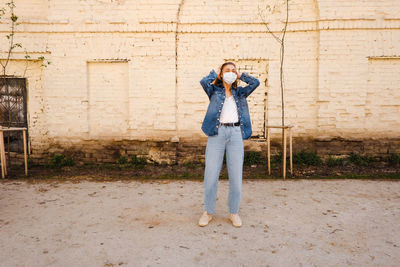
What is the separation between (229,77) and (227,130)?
658 millimetres

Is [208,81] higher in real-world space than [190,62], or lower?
lower

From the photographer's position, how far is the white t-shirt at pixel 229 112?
354cm

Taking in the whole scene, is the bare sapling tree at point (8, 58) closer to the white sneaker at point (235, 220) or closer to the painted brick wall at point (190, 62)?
the painted brick wall at point (190, 62)

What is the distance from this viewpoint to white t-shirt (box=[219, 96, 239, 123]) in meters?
3.54

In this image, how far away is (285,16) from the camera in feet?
23.0

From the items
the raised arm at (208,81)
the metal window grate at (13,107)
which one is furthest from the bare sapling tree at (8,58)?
the raised arm at (208,81)

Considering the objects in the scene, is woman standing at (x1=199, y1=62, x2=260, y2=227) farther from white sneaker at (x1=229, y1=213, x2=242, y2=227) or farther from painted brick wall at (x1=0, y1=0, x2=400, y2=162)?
painted brick wall at (x1=0, y1=0, x2=400, y2=162)

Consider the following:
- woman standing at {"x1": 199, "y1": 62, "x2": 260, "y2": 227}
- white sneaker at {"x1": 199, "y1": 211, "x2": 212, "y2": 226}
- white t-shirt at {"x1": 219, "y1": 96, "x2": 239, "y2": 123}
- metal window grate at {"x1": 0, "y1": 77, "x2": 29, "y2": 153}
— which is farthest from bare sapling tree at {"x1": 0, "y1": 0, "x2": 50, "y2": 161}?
white sneaker at {"x1": 199, "y1": 211, "x2": 212, "y2": 226}

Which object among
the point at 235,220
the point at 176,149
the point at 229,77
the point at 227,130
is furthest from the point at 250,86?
the point at 176,149

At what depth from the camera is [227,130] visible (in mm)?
3531

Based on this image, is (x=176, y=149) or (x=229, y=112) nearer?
(x=229, y=112)

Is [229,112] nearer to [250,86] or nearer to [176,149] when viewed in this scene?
[250,86]

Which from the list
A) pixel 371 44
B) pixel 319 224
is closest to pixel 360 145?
pixel 371 44

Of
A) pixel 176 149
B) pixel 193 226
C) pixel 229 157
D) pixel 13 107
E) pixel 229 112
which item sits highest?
pixel 13 107
